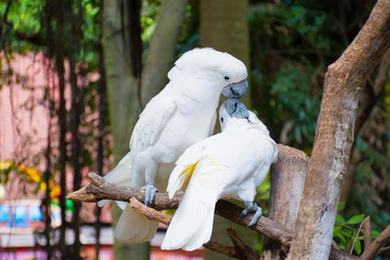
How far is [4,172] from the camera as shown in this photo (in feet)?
9.27

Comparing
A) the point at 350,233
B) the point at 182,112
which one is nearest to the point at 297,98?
the point at 350,233

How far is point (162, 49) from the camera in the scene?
7.61 ft

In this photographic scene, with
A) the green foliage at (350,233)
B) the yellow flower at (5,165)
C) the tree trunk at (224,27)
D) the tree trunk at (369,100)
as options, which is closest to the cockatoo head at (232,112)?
the green foliage at (350,233)

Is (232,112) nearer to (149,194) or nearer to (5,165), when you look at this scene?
(149,194)

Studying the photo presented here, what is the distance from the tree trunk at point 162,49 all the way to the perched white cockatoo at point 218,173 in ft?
2.74

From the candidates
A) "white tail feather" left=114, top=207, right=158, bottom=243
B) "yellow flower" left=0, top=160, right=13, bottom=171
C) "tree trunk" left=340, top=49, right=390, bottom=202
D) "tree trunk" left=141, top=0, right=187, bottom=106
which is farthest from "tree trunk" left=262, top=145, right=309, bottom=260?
"yellow flower" left=0, top=160, right=13, bottom=171

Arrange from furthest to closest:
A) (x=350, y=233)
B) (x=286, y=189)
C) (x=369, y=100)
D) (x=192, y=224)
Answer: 1. (x=369, y=100)
2. (x=350, y=233)
3. (x=286, y=189)
4. (x=192, y=224)

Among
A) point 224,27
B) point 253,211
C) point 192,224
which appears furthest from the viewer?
point 224,27

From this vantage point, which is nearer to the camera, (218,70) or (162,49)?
(218,70)

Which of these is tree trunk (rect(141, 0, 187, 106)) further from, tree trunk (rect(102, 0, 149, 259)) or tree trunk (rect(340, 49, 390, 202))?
tree trunk (rect(340, 49, 390, 202))

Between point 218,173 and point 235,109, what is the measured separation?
0.52 ft

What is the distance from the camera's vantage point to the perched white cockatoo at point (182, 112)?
148 centimetres

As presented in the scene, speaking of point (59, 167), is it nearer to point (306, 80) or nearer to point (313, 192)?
point (306, 80)

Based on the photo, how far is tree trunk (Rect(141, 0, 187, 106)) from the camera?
7.57 feet
